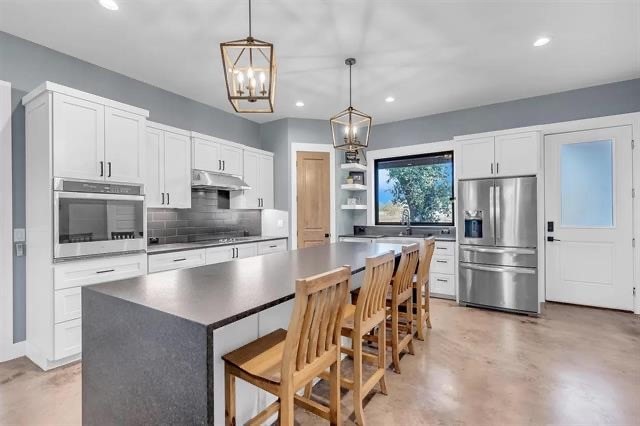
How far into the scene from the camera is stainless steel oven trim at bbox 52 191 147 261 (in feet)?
8.63

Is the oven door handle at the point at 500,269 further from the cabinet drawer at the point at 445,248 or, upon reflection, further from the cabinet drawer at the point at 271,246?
the cabinet drawer at the point at 271,246

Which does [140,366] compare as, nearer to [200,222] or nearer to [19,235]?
[19,235]

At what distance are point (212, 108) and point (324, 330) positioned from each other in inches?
168

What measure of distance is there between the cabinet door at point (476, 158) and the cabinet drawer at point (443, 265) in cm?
121

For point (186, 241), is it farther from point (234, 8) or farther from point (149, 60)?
point (234, 8)

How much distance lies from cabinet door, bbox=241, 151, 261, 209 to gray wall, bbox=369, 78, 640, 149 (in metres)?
2.12

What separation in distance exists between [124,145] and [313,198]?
292cm

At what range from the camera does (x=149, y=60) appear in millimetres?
3350

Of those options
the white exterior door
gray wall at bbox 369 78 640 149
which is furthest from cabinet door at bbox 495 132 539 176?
the white exterior door

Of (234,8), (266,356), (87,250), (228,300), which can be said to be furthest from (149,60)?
(266,356)

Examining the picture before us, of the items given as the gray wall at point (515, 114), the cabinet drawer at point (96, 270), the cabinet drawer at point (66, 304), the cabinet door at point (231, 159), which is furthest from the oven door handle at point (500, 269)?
the cabinet drawer at point (66, 304)

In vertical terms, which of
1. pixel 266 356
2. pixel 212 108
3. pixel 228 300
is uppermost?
pixel 212 108

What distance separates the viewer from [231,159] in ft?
15.3

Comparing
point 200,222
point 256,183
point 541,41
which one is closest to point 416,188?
point 256,183
